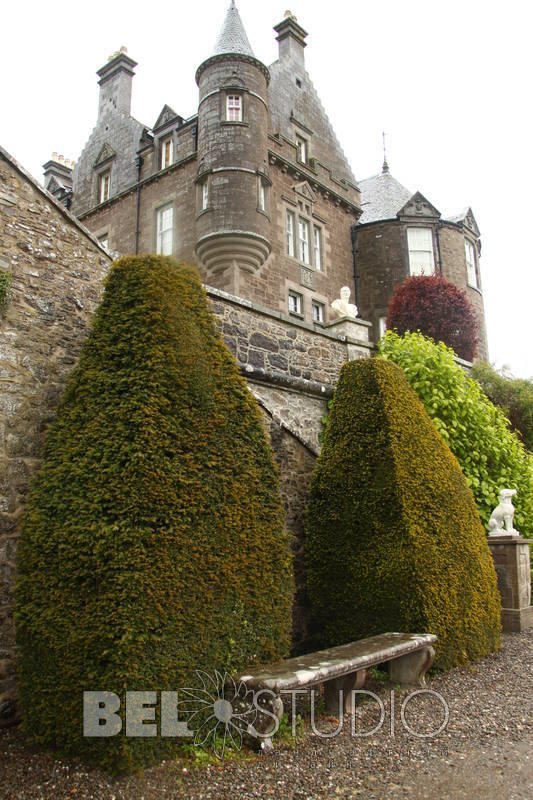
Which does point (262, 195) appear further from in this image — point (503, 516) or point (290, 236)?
point (503, 516)

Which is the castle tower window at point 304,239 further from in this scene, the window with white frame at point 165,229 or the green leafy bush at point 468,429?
the green leafy bush at point 468,429

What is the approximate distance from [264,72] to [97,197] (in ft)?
21.8

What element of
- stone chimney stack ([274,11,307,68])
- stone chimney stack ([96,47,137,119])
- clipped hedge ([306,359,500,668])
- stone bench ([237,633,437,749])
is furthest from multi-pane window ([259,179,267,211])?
stone bench ([237,633,437,749])

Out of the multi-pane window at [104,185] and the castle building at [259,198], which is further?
the multi-pane window at [104,185]

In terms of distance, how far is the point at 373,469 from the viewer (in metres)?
6.53

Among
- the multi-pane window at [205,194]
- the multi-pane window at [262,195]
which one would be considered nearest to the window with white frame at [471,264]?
the multi-pane window at [262,195]

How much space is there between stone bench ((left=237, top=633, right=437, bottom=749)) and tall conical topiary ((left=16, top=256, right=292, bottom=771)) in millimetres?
260

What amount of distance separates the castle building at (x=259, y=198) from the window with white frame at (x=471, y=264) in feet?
0.19

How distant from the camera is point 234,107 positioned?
15.3 meters

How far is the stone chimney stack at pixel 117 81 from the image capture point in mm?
20406

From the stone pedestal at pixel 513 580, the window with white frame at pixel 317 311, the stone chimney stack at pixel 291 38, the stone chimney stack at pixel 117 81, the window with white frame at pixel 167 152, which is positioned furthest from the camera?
the stone chimney stack at pixel 117 81

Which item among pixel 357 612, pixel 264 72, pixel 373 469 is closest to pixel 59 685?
pixel 357 612

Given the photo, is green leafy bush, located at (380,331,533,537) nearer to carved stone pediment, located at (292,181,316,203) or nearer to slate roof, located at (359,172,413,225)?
carved stone pediment, located at (292,181,316,203)

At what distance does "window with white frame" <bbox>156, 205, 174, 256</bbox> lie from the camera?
55.2ft
